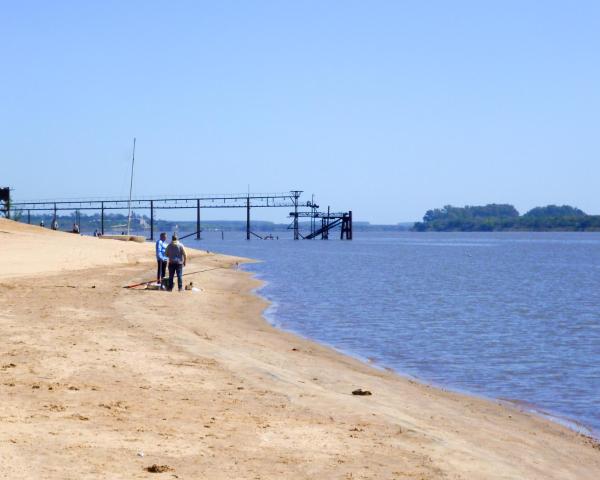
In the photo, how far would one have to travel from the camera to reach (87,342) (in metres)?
15.0

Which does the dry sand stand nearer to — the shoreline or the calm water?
the shoreline

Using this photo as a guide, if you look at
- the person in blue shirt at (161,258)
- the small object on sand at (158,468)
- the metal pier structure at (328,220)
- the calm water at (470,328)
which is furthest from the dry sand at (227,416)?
the metal pier structure at (328,220)

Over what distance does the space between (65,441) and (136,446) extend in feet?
2.19

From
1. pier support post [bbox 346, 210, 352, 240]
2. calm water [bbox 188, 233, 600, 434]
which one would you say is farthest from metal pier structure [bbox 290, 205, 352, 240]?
calm water [bbox 188, 233, 600, 434]

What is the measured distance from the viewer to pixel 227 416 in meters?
9.99

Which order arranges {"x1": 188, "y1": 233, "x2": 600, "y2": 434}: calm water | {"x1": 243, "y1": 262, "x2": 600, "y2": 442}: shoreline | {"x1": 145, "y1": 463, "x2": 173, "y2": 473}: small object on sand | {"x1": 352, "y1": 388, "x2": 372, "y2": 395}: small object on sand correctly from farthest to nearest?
{"x1": 188, "y1": 233, "x2": 600, "y2": 434}: calm water < {"x1": 352, "y1": 388, "x2": 372, "y2": 395}: small object on sand < {"x1": 243, "y1": 262, "x2": 600, "y2": 442}: shoreline < {"x1": 145, "y1": 463, "x2": 173, "y2": 473}: small object on sand

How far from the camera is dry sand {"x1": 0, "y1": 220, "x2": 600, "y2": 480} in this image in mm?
8102

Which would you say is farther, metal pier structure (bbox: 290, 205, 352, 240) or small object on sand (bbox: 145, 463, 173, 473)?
metal pier structure (bbox: 290, 205, 352, 240)

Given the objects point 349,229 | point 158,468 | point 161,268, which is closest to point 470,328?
point 161,268

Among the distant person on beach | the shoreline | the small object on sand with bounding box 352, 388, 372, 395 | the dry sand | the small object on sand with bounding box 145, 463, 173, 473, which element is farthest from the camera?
the distant person on beach

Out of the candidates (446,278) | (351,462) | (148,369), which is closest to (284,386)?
(148,369)

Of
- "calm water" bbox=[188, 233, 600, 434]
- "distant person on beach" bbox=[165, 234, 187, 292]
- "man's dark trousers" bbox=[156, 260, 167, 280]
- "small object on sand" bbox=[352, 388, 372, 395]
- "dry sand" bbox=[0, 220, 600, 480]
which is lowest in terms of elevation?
"calm water" bbox=[188, 233, 600, 434]

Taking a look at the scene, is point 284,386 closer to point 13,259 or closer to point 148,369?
point 148,369

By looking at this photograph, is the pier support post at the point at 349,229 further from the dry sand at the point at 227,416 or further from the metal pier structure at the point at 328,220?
the dry sand at the point at 227,416
